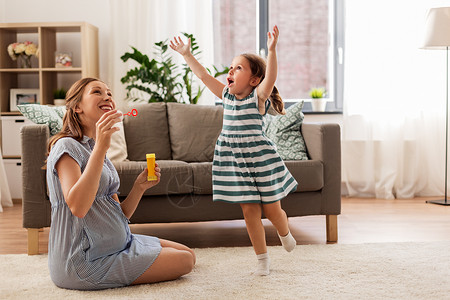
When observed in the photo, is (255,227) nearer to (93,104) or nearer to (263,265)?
(263,265)

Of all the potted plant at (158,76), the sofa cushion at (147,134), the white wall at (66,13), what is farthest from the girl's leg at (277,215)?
the white wall at (66,13)

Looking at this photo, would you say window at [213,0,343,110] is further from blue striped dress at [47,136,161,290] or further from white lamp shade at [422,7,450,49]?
blue striped dress at [47,136,161,290]

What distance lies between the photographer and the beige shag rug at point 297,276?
2131 millimetres

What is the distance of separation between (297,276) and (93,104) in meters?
1.06

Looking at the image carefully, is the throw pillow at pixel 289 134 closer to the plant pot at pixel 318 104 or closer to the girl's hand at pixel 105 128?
the plant pot at pixel 318 104

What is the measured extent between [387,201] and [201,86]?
1740 millimetres

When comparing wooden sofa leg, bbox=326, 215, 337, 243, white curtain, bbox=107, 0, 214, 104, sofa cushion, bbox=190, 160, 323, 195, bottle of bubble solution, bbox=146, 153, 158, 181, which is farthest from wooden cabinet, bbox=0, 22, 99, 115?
bottle of bubble solution, bbox=146, 153, 158, 181

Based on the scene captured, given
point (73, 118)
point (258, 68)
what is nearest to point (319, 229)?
point (258, 68)

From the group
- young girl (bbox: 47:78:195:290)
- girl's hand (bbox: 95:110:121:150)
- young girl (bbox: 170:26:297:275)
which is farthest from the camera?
young girl (bbox: 170:26:297:275)

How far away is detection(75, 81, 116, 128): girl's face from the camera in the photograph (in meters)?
2.12

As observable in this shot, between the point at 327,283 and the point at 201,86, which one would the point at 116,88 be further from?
the point at 327,283

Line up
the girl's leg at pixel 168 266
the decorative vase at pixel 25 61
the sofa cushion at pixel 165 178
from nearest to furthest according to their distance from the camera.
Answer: the girl's leg at pixel 168 266, the sofa cushion at pixel 165 178, the decorative vase at pixel 25 61

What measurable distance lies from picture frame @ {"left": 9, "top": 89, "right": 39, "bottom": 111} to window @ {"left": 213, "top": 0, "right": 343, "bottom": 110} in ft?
5.02

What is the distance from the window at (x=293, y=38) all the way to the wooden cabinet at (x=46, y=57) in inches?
42.7
